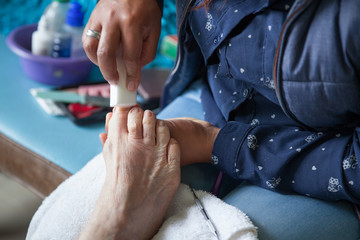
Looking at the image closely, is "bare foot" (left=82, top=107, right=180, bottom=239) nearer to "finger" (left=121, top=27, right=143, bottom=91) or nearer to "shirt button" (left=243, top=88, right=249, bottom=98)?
"finger" (left=121, top=27, right=143, bottom=91)

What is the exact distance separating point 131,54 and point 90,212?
28cm

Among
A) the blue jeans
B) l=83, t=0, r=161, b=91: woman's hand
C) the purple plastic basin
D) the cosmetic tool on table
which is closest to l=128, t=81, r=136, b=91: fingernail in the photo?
l=83, t=0, r=161, b=91: woman's hand

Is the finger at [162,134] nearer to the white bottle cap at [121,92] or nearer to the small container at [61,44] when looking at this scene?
the white bottle cap at [121,92]

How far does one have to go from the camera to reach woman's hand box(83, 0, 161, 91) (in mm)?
675

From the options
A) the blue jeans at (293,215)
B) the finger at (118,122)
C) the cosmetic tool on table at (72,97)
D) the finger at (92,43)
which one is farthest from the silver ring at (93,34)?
the cosmetic tool on table at (72,97)

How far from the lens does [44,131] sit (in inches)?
42.3

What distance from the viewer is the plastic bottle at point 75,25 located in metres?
1.28

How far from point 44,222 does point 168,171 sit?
0.81ft

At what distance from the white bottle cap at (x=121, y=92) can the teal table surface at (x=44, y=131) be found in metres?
0.31

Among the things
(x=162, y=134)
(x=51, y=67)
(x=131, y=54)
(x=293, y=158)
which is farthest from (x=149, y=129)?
(x=51, y=67)

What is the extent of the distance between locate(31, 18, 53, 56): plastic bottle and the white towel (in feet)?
2.01

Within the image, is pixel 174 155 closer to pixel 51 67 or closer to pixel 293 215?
pixel 293 215

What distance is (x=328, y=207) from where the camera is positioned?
2.13 feet

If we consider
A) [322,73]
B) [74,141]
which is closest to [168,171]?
[322,73]
